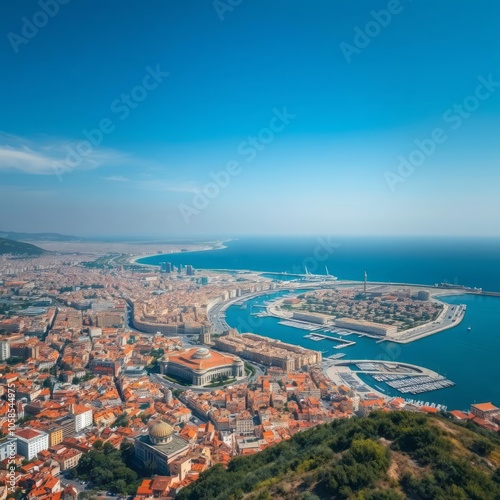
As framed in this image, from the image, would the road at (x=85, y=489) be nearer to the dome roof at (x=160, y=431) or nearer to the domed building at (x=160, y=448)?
the domed building at (x=160, y=448)

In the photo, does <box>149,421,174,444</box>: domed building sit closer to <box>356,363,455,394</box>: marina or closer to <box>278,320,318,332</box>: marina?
<box>356,363,455,394</box>: marina

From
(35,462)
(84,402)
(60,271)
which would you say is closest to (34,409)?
(84,402)

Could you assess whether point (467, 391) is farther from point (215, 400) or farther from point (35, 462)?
point (35, 462)

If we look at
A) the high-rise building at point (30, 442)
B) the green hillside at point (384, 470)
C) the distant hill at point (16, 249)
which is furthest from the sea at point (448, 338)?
the distant hill at point (16, 249)

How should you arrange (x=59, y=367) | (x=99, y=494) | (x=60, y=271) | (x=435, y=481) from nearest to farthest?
(x=435, y=481), (x=99, y=494), (x=59, y=367), (x=60, y=271)

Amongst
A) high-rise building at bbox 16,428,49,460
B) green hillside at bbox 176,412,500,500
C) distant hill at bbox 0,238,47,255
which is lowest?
high-rise building at bbox 16,428,49,460

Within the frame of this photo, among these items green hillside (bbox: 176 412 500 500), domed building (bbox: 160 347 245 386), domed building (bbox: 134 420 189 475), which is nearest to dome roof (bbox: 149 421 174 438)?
domed building (bbox: 134 420 189 475)
